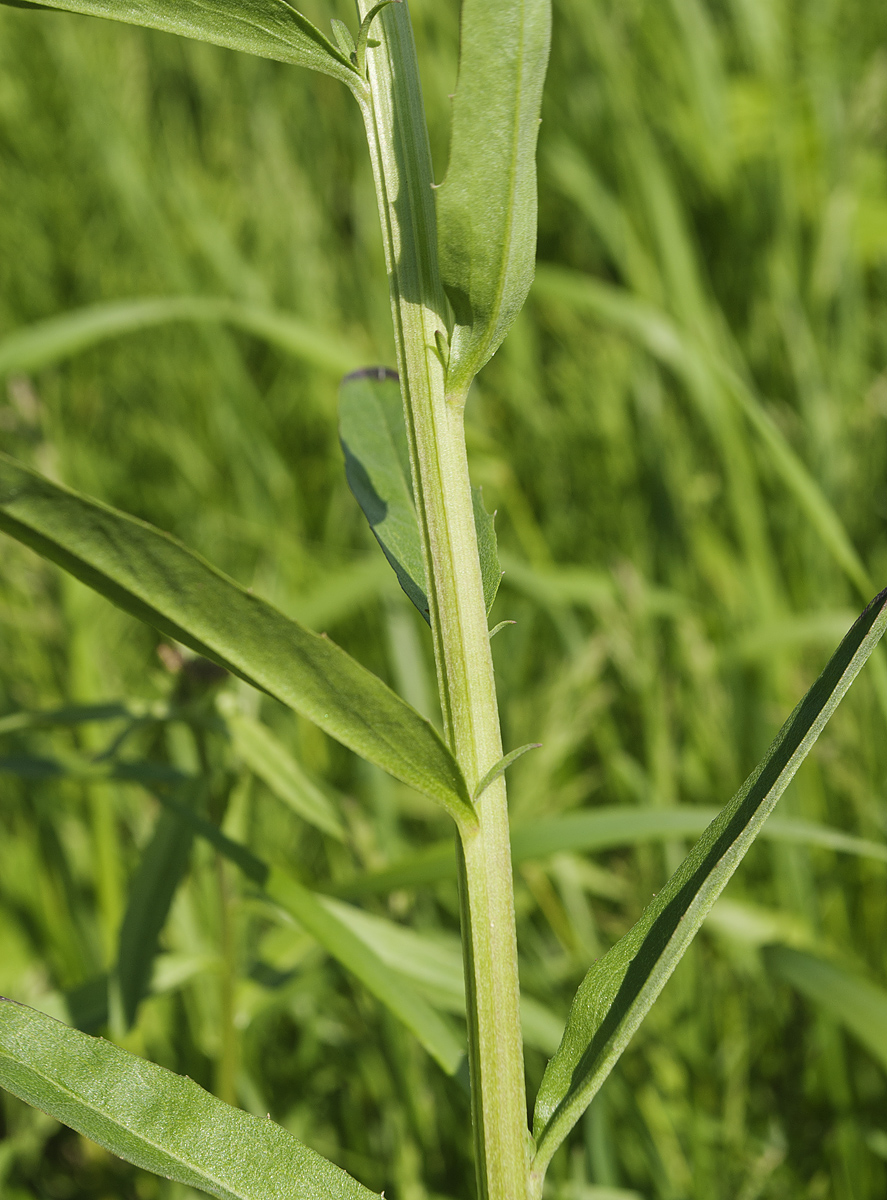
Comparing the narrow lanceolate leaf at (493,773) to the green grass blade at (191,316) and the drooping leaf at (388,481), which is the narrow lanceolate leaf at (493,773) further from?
the green grass blade at (191,316)

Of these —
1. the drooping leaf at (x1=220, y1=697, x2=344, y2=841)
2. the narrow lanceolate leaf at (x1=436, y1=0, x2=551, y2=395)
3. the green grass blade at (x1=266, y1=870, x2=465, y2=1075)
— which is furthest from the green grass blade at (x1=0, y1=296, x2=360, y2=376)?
the narrow lanceolate leaf at (x1=436, y1=0, x2=551, y2=395)

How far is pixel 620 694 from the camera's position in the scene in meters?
1.51

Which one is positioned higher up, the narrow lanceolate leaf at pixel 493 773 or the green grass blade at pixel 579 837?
the narrow lanceolate leaf at pixel 493 773

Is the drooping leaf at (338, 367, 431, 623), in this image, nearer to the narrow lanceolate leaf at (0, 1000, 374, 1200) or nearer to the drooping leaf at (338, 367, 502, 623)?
the drooping leaf at (338, 367, 502, 623)

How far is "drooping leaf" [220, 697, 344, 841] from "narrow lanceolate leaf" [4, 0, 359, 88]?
49 centimetres

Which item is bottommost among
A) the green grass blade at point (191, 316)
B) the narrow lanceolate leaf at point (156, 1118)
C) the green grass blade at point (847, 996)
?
the green grass blade at point (847, 996)

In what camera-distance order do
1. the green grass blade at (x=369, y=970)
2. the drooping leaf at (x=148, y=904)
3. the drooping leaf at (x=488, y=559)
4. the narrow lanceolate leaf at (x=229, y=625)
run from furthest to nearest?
1. the drooping leaf at (x=148, y=904)
2. the green grass blade at (x=369, y=970)
3. the drooping leaf at (x=488, y=559)
4. the narrow lanceolate leaf at (x=229, y=625)

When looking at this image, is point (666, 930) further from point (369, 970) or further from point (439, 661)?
point (369, 970)

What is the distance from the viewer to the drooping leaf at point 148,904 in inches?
29.7

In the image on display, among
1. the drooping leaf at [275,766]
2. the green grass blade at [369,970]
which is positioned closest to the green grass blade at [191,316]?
the drooping leaf at [275,766]

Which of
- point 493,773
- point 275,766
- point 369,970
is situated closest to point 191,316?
point 275,766

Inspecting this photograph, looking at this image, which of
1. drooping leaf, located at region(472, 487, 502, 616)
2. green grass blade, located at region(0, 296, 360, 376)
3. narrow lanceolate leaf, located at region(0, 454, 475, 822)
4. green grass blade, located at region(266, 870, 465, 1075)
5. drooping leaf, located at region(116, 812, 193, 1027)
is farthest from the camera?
green grass blade, located at region(0, 296, 360, 376)

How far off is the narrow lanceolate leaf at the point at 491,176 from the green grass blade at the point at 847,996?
0.63 meters

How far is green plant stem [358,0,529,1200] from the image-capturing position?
0.45 m
